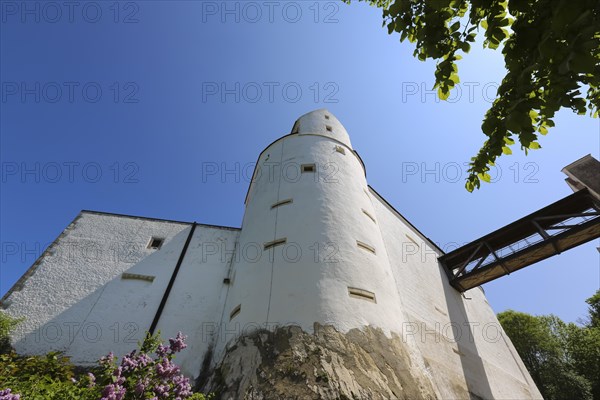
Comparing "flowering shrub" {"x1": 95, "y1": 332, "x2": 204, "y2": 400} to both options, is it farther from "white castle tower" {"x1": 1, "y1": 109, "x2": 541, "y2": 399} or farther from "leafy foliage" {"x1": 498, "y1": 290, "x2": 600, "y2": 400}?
"leafy foliage" {"x1": 498, "y1": 290, "x2": 600, "y2": 400}

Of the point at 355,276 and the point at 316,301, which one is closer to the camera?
the point at 316,301

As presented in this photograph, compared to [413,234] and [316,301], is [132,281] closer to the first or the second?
[316,301]

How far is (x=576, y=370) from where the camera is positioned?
63.5 feet

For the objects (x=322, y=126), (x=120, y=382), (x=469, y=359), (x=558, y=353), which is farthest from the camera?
(x=558, y=353)

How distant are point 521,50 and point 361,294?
526cm

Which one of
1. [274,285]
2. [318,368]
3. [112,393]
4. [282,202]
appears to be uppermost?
[282,202]

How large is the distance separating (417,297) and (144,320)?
872 cm

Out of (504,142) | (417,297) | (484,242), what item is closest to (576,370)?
(484,242)

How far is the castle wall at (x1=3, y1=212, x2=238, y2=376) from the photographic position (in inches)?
294

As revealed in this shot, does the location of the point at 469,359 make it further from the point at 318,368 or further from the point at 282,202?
the point at 282,202

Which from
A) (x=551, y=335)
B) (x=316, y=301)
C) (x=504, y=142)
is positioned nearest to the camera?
(x=504, y=142)

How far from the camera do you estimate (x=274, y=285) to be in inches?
261

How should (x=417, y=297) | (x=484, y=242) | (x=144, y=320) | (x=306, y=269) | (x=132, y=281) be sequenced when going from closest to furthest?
1. (x=306, y=269)
2. (x=144, y=320)
3. (x=132, y=281)
4. (x=417, y=297)
5. (x=484, y=242)

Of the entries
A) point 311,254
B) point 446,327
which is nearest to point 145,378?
point 311,254
